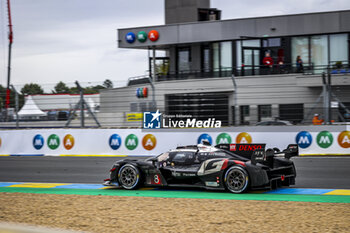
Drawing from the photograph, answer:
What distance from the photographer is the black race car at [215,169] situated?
926 cm

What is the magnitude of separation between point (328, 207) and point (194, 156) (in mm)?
2932

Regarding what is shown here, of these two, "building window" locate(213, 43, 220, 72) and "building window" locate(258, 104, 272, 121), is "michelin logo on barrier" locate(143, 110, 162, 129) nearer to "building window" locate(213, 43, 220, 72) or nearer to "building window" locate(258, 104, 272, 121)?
"building window" locate(258, 104, 272, 121)

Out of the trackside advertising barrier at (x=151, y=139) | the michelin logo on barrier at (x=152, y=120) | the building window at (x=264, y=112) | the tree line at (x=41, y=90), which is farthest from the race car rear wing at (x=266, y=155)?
the tree line at (x=41, y=90)

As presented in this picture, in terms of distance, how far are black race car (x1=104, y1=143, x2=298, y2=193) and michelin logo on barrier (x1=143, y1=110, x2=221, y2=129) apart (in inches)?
318

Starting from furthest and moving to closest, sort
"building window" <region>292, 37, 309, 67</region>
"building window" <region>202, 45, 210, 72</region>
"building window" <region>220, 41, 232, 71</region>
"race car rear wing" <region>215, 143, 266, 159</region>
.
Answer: "building window" <region>202, 45, 210, 72</region> → "building window" <region>220, 41, 232, 71</region> → "building window" <region>292, 37, 309, 67</region> → "race car rear wing" <region>215, 143, 266, 159</region>

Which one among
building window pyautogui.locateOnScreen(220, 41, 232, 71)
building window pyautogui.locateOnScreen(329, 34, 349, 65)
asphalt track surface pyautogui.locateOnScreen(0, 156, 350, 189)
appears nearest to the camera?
asphalt track surface pyautogui.locateOnScreen(0, 156, 350, 189)

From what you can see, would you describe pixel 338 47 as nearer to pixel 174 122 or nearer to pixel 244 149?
pixel 174 122

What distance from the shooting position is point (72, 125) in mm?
19812

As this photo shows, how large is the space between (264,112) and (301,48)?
1427 centimetres

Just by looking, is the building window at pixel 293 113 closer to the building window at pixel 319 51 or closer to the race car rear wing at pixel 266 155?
the race car rear wing at pixel 266 155

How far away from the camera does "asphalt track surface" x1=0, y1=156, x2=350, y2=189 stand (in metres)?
11.2

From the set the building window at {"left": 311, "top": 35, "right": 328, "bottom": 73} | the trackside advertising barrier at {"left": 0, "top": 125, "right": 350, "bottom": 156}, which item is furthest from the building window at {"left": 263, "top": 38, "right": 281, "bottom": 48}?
the trackside advertising barrier at {"left": 0, "top": 125, "right": 350, "bottom": 156}

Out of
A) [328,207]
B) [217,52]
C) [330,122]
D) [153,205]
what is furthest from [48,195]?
[217,52]

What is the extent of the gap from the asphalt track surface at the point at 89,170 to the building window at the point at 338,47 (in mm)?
15631
